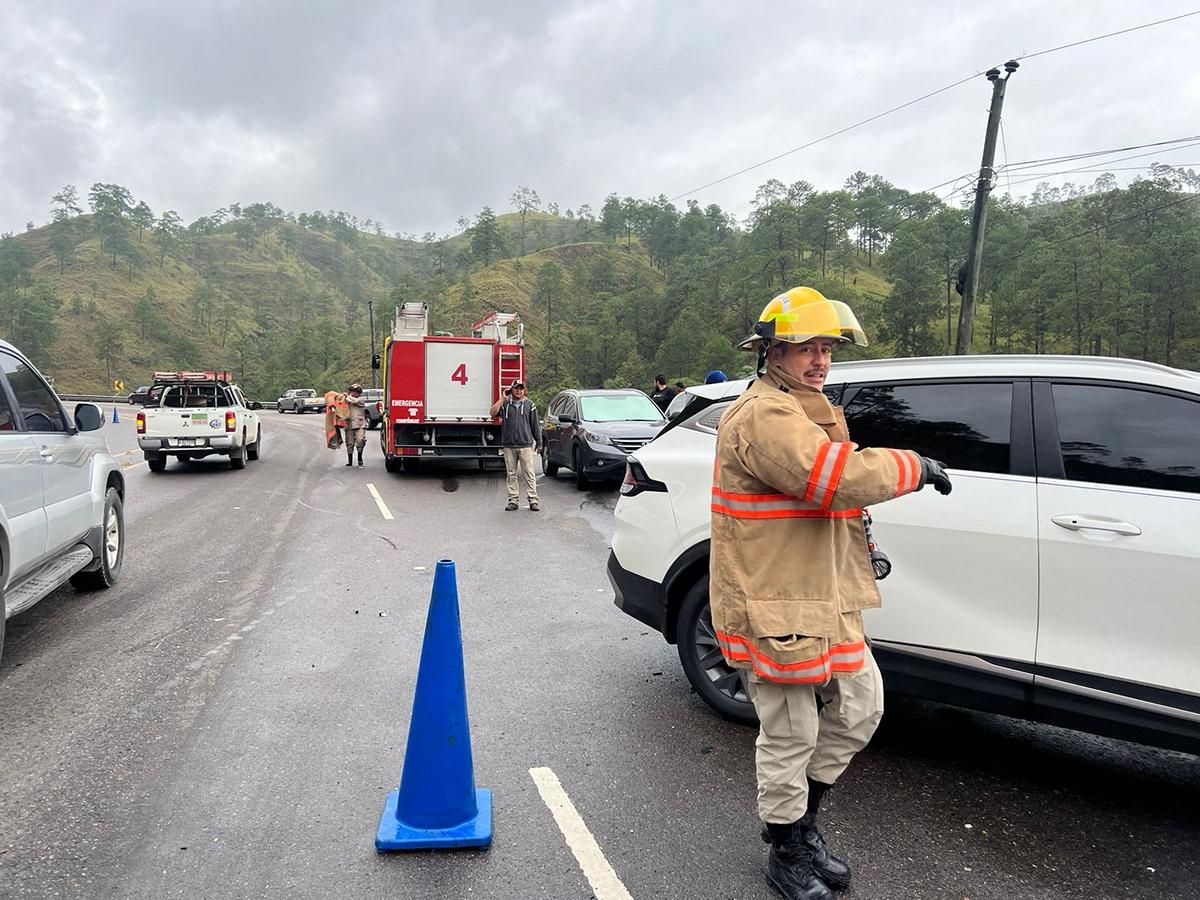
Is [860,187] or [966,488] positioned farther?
[860,187]

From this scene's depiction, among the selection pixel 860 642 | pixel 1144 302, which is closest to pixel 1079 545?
pixel 860 642

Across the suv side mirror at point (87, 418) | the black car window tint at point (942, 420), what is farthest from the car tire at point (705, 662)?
the suv side mirror at point (87, 418)

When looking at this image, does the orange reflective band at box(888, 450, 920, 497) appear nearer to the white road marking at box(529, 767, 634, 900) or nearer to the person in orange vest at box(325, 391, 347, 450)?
the white road marking at box(529, 767, 634, 900)

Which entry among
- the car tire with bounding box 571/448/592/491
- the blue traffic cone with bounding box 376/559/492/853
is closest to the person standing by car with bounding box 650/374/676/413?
the car tire with bounding box 571/448/592/491

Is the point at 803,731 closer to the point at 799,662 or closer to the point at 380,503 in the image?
the point at 799,662

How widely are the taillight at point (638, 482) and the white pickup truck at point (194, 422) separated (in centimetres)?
1320

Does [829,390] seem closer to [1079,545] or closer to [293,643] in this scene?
[1079,545]

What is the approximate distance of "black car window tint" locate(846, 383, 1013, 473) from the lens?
10.6ft

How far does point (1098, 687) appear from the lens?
286 centimetres

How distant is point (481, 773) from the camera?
10.7 ft

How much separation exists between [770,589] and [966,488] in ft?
4.63

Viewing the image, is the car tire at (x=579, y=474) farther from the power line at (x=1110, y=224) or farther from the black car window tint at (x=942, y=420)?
the power line at (x=1110, y=224)

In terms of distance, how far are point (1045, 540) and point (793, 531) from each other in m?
1.38

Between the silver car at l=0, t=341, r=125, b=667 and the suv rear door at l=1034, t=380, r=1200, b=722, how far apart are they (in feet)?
16.4
